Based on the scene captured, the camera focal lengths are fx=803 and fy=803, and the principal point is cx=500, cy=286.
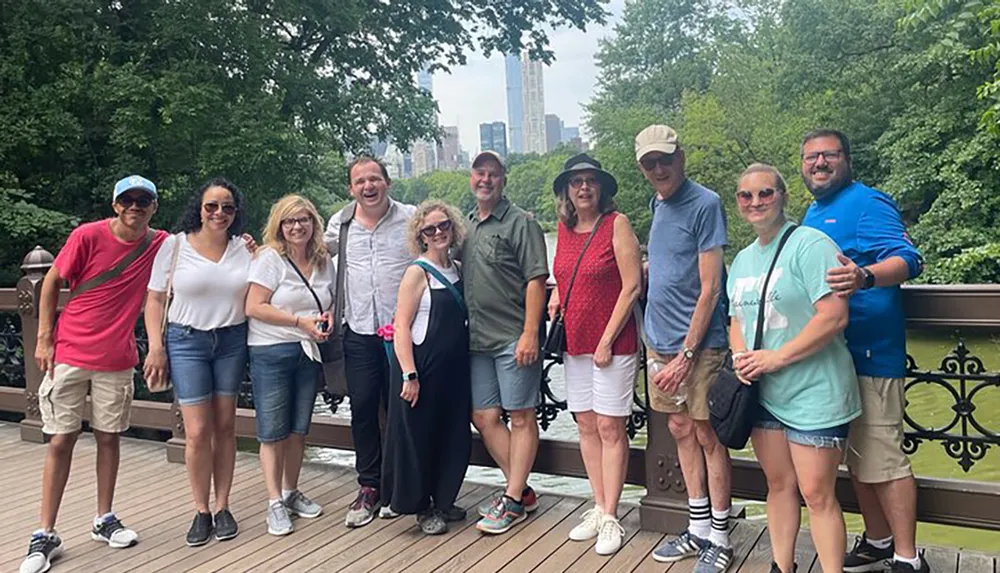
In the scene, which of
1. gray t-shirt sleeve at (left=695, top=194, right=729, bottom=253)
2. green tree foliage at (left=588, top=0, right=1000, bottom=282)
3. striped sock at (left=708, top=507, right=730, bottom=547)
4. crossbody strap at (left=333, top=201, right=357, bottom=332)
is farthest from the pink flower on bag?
green tree foliage at (left=588, top=0, right=1000, bottom=282)

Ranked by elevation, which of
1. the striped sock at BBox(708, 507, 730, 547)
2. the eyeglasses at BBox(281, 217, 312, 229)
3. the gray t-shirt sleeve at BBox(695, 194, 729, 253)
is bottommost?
the striped sock at BBox(708, 507, 730, 547)

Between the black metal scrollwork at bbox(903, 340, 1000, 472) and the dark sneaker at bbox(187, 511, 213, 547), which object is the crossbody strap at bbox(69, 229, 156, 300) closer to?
the dark sneaker at bbox(187, 511, 213, 547)

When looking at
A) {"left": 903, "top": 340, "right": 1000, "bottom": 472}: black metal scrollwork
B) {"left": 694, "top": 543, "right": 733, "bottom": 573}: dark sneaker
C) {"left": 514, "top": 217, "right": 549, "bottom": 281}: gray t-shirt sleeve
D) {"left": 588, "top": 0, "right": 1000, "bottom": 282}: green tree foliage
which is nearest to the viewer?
{"left": 903, "top": 340, "right": 1000, "bottom": 472}: black metal scrollwork

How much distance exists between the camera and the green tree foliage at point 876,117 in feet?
45.4

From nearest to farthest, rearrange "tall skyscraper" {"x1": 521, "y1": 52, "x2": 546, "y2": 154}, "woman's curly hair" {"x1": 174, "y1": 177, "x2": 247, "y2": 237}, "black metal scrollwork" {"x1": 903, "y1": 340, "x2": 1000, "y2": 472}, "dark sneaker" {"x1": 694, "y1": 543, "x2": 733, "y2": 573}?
1. "black metal scrollwork" {"x1": 903, "y1": 340, "x2": 1000, "y2": 472}
2. "dark sneaker" {"x1": 694, "y1": 543, "x2": 733, "y2": 573}
3. "woman's curly hair" {"x1": 174, "y1": 177, "x2": 247, "y2": 237}
4. "tall skyscraper" {"x1": 521, "y1": 52, "x2": 546, "y2": 154}

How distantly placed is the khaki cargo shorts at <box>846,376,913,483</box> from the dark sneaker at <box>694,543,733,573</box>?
0.63m

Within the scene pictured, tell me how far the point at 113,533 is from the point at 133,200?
57.5 inches

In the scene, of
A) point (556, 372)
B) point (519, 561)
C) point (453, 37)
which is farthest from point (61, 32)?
point (519, 561)

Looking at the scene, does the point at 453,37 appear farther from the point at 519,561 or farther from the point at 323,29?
the point at 519,561

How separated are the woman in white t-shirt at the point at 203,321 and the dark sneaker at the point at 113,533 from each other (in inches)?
11.8

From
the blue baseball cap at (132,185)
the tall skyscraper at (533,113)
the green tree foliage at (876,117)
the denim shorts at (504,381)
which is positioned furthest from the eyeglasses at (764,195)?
the tall skyscraper at (533,113)

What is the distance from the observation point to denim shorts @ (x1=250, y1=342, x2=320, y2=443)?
343cm

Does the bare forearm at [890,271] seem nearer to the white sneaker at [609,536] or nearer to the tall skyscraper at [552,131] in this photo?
the white sneaker at [609,536]

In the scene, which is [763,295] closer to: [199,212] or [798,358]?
[798,358]
